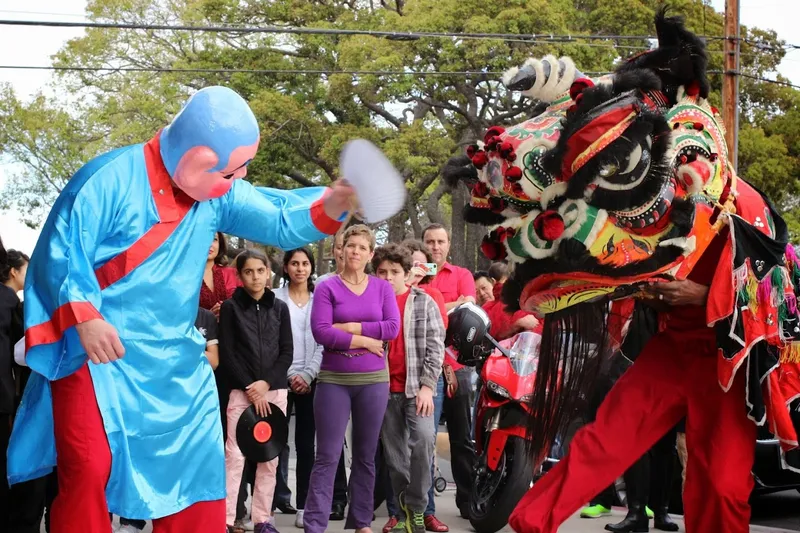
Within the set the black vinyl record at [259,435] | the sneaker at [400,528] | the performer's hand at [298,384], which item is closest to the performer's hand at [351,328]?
the black vinyl record at [259,435]

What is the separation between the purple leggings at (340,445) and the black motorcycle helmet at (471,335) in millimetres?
577

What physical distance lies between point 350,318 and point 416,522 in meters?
1.26

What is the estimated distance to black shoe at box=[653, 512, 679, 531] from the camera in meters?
6.44

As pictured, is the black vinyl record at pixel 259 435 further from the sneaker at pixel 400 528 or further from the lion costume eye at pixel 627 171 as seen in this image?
the lion costume eye at pixel 627 171

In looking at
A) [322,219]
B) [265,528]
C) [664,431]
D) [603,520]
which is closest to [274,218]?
[322,219]

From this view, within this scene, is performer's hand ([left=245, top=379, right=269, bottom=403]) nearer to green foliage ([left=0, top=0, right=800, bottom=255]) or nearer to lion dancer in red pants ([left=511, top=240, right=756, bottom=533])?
lion dancer in red pants ([left=511, top=240, right=756, bottom=533])

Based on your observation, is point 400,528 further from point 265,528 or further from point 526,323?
point 526,323

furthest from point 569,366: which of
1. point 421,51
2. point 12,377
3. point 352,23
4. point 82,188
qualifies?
point 352,23

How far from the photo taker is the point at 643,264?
3777 millimetres

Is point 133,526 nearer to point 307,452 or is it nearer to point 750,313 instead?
point 307,452

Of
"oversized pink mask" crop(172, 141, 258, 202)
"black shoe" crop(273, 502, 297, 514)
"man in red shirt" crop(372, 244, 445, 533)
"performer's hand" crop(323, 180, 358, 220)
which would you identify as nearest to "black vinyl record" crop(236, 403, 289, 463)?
"man in red shirt" crop(372, 244, 445, 533)

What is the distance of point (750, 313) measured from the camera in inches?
155

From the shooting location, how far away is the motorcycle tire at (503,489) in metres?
6.20

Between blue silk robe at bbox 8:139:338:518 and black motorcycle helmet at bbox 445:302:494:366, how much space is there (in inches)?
105
